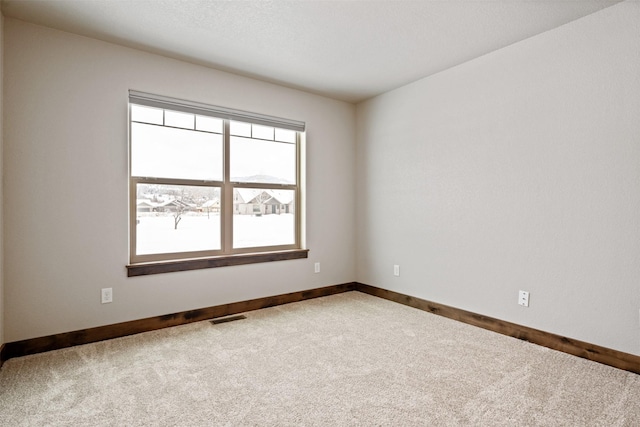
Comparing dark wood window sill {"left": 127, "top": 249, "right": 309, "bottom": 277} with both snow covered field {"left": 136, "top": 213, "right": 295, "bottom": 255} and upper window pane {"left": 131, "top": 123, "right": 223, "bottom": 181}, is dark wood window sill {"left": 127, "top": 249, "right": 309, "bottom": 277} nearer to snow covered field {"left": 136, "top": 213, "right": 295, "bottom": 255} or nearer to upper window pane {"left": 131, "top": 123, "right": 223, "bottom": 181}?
snow covered field {"left": 136, "top": 213, "right": 295, "bottom": 255}

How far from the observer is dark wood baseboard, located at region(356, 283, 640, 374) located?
2.34 metres

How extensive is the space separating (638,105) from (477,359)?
201 centimetres

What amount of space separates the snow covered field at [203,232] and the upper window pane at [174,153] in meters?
0.40

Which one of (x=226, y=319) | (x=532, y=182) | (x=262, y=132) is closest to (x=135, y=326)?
(x=226, y=319)

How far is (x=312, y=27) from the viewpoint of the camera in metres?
2.62

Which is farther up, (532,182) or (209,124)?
(209,124)

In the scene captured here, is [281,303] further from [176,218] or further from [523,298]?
[523,298]

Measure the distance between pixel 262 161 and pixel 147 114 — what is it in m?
1.23

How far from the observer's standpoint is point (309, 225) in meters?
4.17

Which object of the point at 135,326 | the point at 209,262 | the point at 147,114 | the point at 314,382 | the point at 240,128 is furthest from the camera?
the point at 240,128

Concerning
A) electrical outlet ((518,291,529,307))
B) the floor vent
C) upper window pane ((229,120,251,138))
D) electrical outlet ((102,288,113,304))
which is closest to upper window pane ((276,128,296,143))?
upper window pane ((229,120,251,138))

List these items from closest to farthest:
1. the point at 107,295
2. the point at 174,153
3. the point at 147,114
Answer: the point at 107,295
the point at 147,114
the point at 174,153

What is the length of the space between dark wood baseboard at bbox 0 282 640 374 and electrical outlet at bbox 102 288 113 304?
0.21m

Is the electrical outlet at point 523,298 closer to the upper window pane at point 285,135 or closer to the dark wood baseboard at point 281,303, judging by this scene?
the dark wood baseboard at point 281,303
